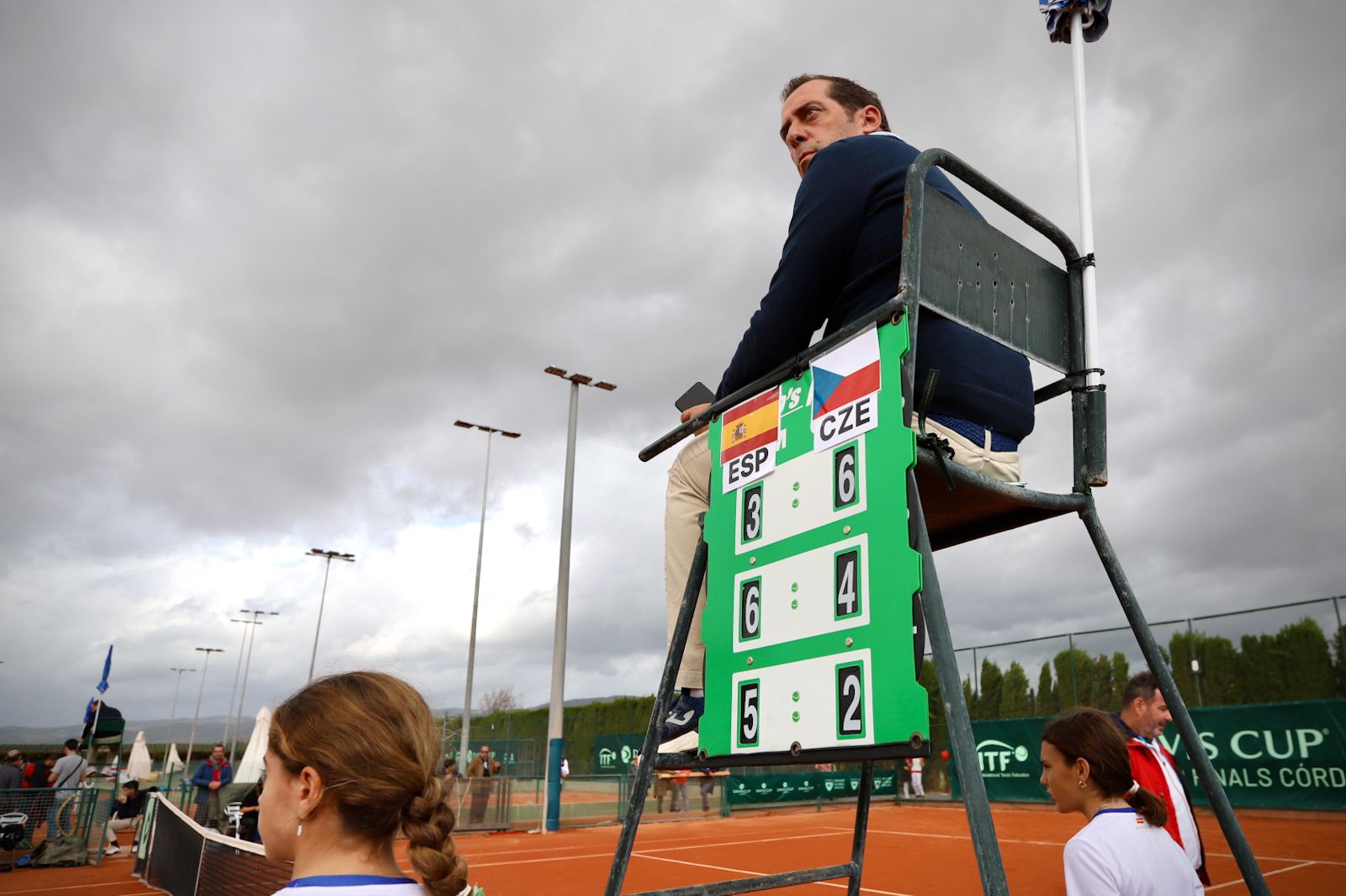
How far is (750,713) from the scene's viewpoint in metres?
1.93

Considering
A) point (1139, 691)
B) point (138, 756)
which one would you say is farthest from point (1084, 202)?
point (138, 756)

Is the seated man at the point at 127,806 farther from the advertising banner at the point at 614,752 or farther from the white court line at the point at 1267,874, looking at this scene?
the white court line at the point at 1267,874

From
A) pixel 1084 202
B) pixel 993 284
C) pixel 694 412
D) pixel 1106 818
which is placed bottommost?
pixel 1106 818

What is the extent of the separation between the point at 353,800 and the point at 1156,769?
5020mm

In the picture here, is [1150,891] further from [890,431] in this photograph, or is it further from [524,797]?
[524,797]

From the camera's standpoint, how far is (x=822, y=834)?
54.2ft

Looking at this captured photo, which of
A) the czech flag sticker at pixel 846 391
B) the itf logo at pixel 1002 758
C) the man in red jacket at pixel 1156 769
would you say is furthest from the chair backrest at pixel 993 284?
the itf logo at pixel 1002 758

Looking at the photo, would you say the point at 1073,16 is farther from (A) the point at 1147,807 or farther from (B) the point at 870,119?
(A) the point at 1147,807

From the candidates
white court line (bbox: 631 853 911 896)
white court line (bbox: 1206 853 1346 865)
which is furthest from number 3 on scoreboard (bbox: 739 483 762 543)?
white court line (bbox: 1206 853 1346 865)

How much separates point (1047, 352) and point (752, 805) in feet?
80.7

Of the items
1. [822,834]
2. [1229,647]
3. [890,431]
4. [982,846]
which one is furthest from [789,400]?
[1229,647]

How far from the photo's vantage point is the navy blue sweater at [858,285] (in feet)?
6.92

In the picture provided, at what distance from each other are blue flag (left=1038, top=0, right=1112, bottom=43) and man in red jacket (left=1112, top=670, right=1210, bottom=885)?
3.47 metres

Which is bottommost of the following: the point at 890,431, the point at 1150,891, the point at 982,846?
the point at 1150,891
